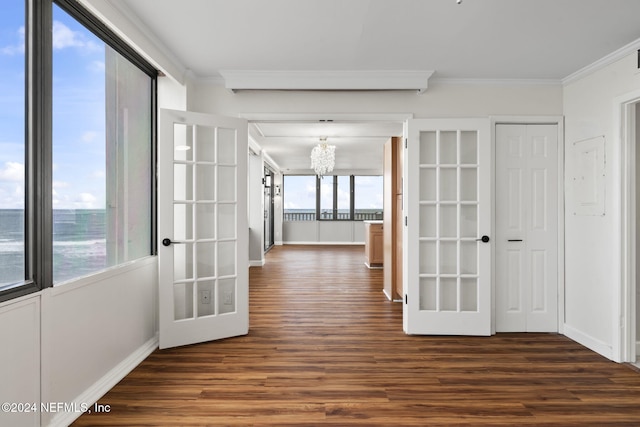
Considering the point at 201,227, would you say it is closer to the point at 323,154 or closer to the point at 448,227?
the point at 448,227

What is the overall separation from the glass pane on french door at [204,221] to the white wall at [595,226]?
3235 mm

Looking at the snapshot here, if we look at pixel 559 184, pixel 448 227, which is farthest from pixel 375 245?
pixel 559 184

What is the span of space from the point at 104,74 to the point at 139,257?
144 cm

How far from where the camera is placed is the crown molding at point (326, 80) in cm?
356

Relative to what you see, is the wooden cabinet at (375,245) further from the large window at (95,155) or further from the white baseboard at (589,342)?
the large window at (95,155)

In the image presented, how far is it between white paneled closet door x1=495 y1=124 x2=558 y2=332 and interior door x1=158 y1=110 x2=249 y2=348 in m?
2.54

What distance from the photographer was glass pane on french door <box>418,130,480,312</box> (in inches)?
144

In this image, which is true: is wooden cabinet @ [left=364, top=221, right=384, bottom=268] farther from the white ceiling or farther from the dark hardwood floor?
the white ceiling

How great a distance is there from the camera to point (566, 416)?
2.26 m

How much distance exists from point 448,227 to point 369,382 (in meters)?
1.74

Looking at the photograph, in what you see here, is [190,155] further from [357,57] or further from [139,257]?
[357,57]

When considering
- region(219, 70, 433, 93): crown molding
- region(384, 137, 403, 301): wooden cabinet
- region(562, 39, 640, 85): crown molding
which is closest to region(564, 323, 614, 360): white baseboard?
region(384, 137, 403, 301): wooden cabinet

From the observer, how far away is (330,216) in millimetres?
12453

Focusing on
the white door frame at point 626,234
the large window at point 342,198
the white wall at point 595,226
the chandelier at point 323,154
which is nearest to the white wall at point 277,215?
the large window at point 342,198
